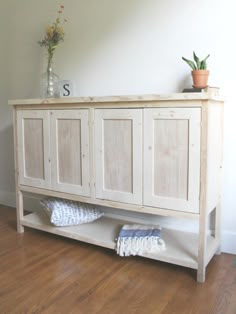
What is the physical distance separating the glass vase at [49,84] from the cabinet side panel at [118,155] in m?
0.72

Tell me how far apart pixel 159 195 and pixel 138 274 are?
47cm

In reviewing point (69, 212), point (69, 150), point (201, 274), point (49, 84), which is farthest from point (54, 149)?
point (201, 274)

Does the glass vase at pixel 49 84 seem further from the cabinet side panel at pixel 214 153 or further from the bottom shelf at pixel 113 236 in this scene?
the cabinet side panel at pixel 214 153

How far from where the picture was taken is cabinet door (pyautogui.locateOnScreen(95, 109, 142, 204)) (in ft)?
6.33

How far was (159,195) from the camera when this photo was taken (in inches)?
74.4

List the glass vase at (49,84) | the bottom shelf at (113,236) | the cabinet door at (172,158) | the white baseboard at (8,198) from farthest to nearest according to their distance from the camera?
the white baseboard at (8,198) < the glass vase at (49,84) < the bottom shelf at (113,236) < the cabinet door at (172,158)

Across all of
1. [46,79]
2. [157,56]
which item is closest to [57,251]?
[46,79]

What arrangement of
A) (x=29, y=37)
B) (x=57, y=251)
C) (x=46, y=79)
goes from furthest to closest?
(x=29, y=37), (x=46, y=79), (x=57, y=251)

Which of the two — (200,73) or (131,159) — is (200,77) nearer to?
(200,73)

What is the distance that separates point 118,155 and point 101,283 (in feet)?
2.40

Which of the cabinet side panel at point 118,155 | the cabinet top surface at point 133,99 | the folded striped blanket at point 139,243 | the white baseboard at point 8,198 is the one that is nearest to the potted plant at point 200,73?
the cabinet top surface at point 133,99

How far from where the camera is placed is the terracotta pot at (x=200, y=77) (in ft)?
6.35

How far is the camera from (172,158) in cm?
183

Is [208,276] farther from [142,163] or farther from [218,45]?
[218,45]
